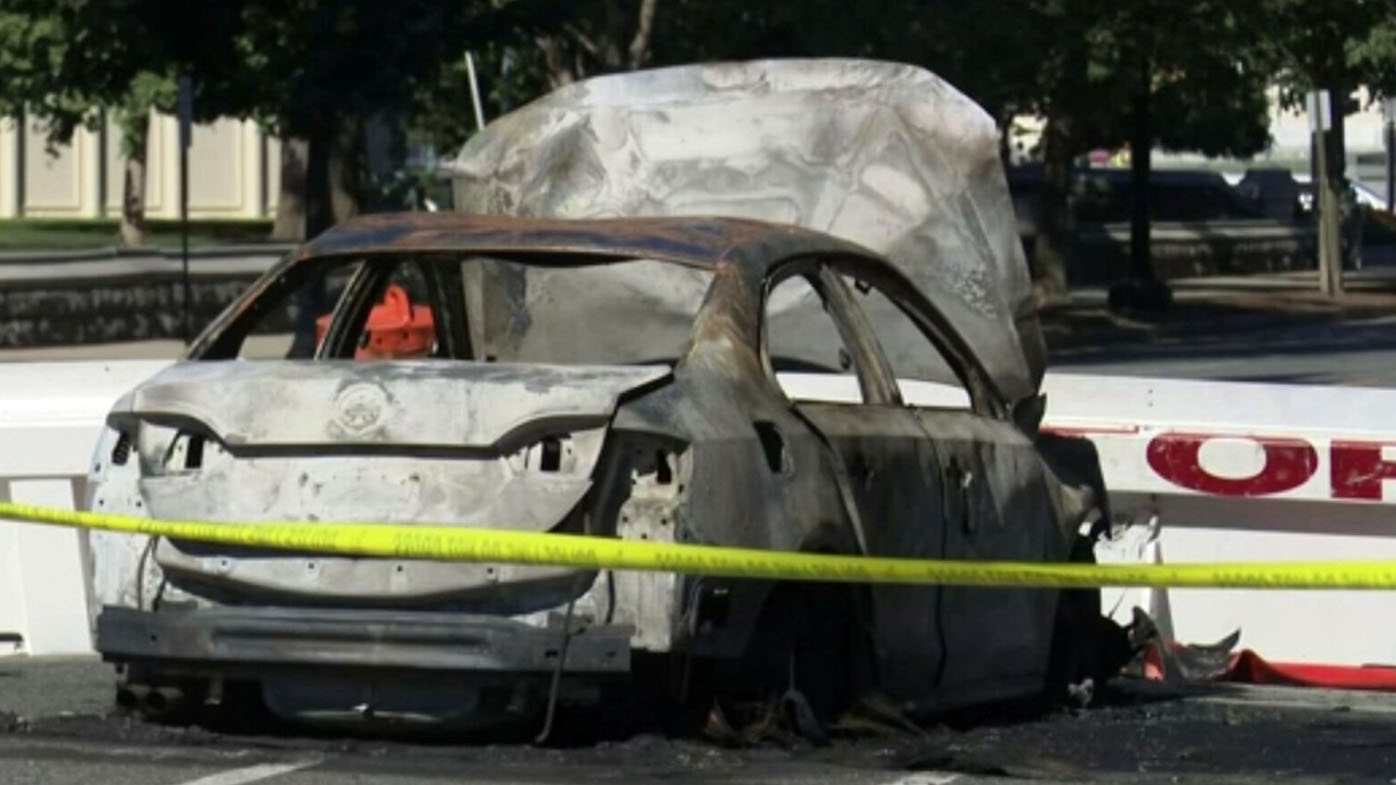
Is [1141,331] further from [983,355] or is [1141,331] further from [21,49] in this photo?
[983,355]

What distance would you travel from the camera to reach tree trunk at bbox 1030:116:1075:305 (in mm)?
41531

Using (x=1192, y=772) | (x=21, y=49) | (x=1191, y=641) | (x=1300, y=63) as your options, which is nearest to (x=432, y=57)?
(x=21, y=49)

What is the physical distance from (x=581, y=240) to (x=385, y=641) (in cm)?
141

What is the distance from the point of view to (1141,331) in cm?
3903

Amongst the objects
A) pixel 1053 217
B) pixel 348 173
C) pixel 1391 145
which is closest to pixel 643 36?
pixel 348 173

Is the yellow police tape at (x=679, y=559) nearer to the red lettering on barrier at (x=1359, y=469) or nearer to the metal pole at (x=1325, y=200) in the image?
the red lettering on barrier at (x=1359, y=469)

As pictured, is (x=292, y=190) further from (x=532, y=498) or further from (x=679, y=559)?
(x=679, y=559)

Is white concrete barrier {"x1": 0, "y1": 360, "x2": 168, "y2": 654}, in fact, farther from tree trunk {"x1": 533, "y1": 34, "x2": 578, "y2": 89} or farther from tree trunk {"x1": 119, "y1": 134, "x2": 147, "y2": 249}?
tree trunk {"x1": 119, "y1": 134, "x2": 147, "y2": 249}

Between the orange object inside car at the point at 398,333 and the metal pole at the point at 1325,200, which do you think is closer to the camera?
the orange object inside car at the point at 398,333

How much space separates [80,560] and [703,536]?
165 inches

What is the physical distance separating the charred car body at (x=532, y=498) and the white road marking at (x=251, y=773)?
0.16 m

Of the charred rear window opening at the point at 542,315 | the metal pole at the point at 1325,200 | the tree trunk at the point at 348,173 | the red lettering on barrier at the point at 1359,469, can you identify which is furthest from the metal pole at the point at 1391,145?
the charred rear window opening at the point at 542,315

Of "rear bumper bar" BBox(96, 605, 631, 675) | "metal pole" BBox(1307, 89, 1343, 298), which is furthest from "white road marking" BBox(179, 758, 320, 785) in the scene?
"metal pole" BBox(1307, 89, 1343, 298)

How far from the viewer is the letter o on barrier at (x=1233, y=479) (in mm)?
11008
